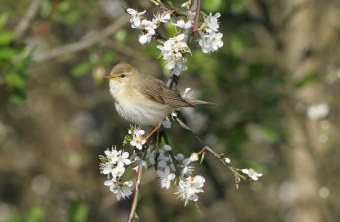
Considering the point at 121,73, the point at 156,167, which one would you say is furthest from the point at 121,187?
the point at 121,73

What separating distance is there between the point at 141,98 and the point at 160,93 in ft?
1.06

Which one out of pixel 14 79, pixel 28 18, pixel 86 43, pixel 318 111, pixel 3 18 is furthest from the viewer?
pixel 318 111

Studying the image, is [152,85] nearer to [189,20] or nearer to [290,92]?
[189,20]

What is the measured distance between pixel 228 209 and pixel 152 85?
280cm

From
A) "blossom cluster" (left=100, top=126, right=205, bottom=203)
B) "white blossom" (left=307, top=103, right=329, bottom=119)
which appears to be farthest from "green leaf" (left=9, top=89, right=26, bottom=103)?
"white blossom" (left=307, top=103, right=329, bottom=119)

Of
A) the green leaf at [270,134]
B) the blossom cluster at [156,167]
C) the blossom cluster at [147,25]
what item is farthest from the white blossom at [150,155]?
the green leaf at [270,134]

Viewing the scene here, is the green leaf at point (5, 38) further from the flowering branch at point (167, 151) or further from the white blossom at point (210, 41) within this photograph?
the white blossom at point (210, 41)

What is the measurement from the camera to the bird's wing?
422 centimetres

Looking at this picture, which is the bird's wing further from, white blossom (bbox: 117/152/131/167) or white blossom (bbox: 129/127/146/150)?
white blossom (bbox: 117/152/131/167)

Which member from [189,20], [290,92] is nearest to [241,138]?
[290,92]

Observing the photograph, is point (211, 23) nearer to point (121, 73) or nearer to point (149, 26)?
point (149, 26)

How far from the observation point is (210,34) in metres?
3.33

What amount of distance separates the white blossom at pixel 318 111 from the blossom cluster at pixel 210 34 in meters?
3.49

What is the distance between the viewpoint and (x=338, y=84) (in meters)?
7.31
